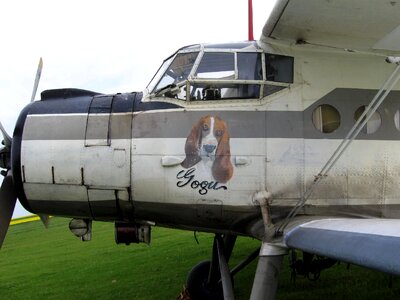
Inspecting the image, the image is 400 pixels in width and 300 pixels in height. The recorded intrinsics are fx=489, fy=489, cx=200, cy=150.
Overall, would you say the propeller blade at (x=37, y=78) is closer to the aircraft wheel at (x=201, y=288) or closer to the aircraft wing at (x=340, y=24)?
the aircraft wing at (x=340, y=24)

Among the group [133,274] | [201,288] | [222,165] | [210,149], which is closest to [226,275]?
[222,165]

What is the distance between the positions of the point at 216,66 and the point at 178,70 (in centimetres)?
46

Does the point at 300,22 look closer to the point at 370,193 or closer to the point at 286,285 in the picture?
the point at 370,193

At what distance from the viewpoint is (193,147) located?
5.33 m

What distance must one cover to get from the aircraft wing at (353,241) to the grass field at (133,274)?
13.7 feet

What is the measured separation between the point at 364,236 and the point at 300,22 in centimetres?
239

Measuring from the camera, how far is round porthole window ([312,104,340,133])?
543 centimetres

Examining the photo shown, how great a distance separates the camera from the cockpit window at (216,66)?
5.51 metres

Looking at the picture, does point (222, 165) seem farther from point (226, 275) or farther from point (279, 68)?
point (226, 275)

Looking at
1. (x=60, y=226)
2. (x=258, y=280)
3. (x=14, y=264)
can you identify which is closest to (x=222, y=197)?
(x=258, y=280)

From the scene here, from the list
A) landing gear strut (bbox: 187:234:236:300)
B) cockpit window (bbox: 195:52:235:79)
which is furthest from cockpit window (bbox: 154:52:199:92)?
landing gear strut (bbox: 187:234:236:300)

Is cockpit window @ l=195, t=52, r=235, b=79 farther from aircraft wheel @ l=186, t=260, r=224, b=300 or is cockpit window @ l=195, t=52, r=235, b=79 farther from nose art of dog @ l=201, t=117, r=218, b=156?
aircraft wheel @ l=186, t=260, r=224, b=300

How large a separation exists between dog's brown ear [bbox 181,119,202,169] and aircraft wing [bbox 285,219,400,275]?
4.34 ft

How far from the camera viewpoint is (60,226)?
2688cm
